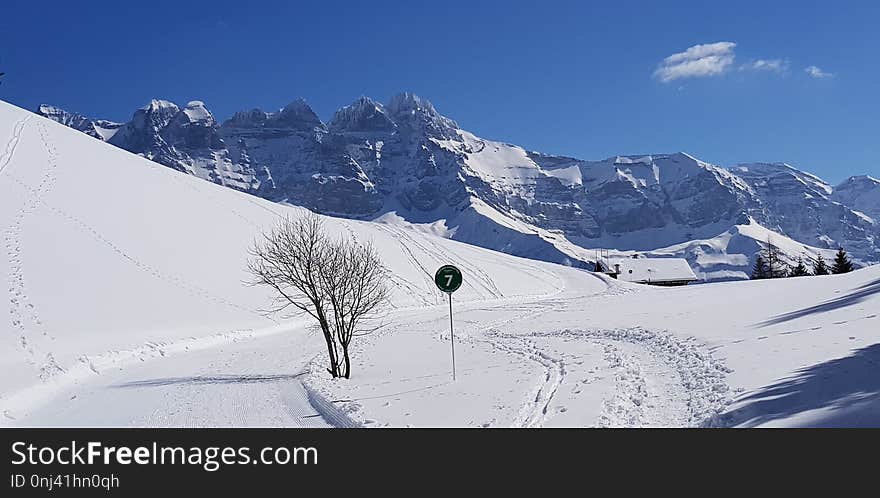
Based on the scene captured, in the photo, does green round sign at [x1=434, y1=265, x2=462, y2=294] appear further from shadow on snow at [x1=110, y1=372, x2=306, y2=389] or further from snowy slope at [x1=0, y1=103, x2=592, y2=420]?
snowy slope at [x1=0, y1=103, x2=592, y2=420]

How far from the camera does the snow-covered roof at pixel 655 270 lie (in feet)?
443

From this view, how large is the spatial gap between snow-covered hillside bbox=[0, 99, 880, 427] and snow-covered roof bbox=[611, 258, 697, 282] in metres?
86.5

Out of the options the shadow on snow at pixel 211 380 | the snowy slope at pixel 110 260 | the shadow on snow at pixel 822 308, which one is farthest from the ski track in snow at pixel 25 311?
the shadow on snow at pixel 822 308

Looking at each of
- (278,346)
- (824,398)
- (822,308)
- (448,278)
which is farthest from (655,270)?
(824,398)

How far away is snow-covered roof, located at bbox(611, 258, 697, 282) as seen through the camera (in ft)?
443

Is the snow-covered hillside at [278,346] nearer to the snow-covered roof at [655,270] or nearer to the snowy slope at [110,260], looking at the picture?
the snowy slope at [110,260]

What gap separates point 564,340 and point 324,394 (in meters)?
12.8

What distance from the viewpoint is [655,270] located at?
455 feet

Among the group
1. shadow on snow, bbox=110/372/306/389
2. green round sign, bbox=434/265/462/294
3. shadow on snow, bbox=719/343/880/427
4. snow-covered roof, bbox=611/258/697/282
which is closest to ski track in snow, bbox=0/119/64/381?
shadow on snow, bbox=110/372/306/389

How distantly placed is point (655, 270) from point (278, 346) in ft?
391

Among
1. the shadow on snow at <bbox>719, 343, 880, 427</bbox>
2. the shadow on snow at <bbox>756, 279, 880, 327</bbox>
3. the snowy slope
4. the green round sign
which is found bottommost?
the shadow on snow at <bbox>719, 343, 880, 427</bbox>
